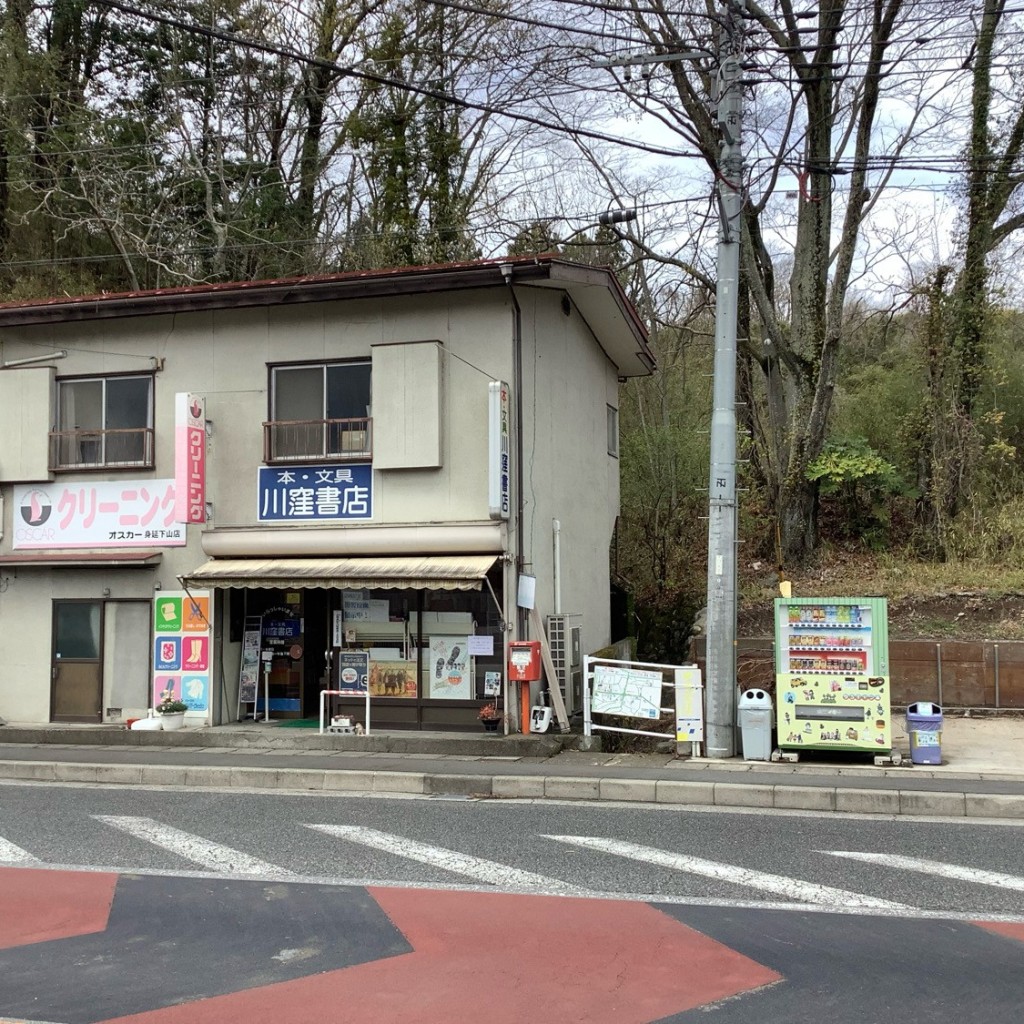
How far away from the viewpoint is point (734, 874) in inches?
269

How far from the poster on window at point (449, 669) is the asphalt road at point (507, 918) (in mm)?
4063

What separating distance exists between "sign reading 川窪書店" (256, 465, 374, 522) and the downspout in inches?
82.0

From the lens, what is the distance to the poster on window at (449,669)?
13.2 meters

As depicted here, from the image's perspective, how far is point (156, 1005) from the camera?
14.8ft

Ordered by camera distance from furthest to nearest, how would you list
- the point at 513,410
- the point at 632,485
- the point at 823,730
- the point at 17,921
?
the point at 632,485 → the point at 513,410 → the point at 823,730 → the point at 17,921

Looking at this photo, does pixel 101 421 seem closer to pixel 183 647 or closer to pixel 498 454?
pixel 183 647

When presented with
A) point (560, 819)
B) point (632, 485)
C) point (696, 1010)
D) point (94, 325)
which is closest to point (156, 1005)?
point (696, 1010)

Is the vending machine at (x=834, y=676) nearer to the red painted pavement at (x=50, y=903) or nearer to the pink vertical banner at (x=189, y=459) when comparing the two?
the red painted pavement at (x=50, y=903)

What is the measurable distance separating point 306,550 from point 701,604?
397 inches

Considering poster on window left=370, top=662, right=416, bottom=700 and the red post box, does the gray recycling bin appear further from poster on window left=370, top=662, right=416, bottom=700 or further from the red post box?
poster on window left=370, top=662, right=416, bottom=700

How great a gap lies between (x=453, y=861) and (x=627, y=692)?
4.76m

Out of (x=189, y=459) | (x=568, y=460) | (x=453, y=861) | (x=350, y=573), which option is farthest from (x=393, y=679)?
(x=453, y=861)

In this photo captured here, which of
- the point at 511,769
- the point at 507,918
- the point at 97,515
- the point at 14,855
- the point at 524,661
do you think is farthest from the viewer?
the point at 97,515

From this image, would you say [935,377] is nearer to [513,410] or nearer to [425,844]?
[513,410]
